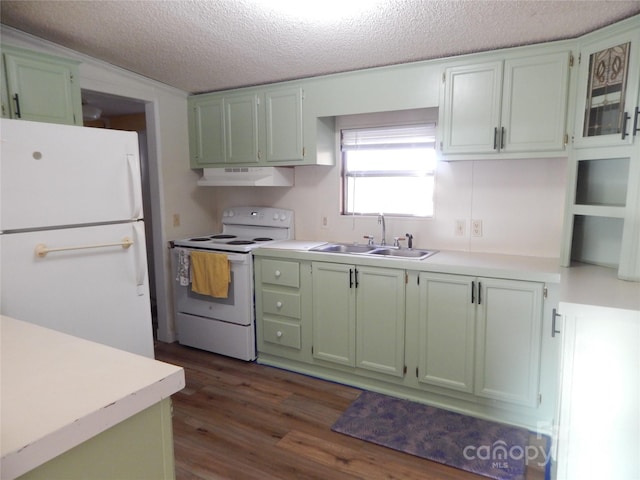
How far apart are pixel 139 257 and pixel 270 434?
1251 millimetres

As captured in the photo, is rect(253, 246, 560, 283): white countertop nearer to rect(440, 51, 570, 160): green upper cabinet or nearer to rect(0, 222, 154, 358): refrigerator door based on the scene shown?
rect(440, 51, 570, 160): green upper cabinet

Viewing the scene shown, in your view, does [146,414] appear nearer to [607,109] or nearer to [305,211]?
[607,109]

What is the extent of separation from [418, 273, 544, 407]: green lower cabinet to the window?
0.83 metres

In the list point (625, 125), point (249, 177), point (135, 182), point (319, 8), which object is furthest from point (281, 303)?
point (625, 125)

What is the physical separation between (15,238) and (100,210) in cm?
42

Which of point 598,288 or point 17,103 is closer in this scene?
point 598,288

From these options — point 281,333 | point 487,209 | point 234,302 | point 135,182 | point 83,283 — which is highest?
point 135,182

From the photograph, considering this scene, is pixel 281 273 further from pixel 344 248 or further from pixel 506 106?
pixel 506 106

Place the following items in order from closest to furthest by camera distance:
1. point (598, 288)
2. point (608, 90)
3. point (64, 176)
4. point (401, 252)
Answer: point (598, 288) → point (64, 176) → point (608, 90) → point (401, 252)

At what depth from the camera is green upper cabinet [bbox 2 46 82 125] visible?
2.32 m

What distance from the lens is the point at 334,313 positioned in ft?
9.66

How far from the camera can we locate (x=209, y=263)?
10.8 ft

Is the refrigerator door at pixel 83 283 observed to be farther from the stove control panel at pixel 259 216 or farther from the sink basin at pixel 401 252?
the sink basin at pixel 401 252

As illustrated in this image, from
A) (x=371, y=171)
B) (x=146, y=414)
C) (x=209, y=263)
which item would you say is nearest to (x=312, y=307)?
(x=209, y=263)
